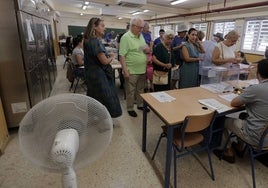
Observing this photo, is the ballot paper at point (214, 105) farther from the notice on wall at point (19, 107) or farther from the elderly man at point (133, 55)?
the notice on wall at point (19, 107)

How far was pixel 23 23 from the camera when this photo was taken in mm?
2154

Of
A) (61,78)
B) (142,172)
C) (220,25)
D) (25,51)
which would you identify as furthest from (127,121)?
(220,25)

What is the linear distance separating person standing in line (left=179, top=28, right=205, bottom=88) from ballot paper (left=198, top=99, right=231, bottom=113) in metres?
1.05

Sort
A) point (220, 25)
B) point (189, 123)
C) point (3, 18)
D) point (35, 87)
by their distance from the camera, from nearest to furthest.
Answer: point (189, 123) < point (3, 18) < point (35, 87) < point (220, 25)

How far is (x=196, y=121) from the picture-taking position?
1405 millimetres

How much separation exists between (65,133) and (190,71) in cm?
238

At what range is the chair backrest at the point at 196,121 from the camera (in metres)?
1.37

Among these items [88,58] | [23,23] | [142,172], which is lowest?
[142,172]

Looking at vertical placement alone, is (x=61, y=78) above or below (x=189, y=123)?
below

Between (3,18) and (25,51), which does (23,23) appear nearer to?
(3,18)

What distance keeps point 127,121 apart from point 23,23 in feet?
6.18

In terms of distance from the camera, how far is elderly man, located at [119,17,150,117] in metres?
2.48

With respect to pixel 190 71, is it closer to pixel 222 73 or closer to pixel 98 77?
pixel 222 73

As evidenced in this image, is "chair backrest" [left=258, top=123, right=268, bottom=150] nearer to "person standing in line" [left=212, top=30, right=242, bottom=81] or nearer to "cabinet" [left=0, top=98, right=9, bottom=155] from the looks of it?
"person standing in line" [left=212, top=30, right=242, bottom=81]
